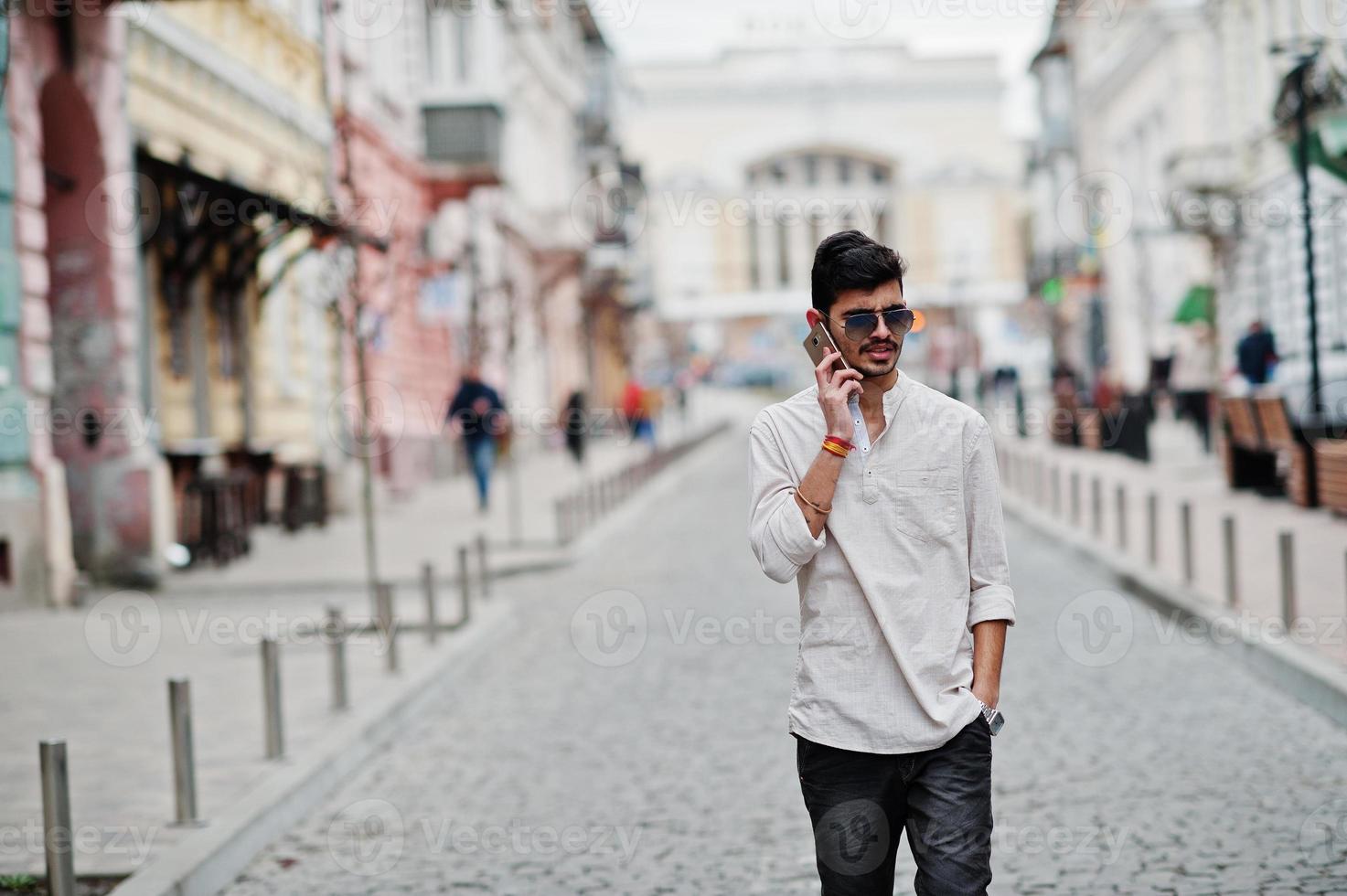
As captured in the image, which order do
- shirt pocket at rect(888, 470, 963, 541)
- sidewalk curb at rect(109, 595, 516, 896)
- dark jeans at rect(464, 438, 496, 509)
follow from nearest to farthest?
shirt pocket at rect(888, 470, 963, 541), sidewalk curb at rect(109, 595, 516, 896), dark jeans at rect(464, 438, 496, 509)

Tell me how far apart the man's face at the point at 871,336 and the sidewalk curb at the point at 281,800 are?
9.88 ft

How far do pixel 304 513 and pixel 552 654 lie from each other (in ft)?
31.6

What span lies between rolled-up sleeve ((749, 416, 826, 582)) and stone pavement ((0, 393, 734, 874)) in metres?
3.15

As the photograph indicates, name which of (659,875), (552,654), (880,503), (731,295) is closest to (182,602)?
(552,654)

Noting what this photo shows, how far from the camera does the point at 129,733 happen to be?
8109 millimetres

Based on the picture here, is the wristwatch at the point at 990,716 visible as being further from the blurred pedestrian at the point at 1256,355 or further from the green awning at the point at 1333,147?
the blurred pedestrian at the point at 1256,355

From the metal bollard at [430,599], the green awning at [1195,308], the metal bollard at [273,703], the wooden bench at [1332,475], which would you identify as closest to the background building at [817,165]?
the green awning at [1195,308]

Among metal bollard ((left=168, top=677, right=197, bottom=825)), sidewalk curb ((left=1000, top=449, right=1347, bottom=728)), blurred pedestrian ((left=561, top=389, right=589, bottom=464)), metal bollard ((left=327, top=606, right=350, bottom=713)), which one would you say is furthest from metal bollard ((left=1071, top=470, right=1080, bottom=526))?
metal bollard ((left=168, top=677, right=197, bottom=825))

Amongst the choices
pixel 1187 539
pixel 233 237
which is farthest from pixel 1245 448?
pixel 233 237

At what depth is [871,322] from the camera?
10.7 ft

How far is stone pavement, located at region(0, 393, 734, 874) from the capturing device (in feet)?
21.2

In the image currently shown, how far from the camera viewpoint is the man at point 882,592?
3.26m

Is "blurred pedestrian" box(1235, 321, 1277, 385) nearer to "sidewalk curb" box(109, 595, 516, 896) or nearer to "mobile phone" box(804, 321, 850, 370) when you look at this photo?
"sidewalk curb" box(109, 595, 516, 896)

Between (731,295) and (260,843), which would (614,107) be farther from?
(260,843)
